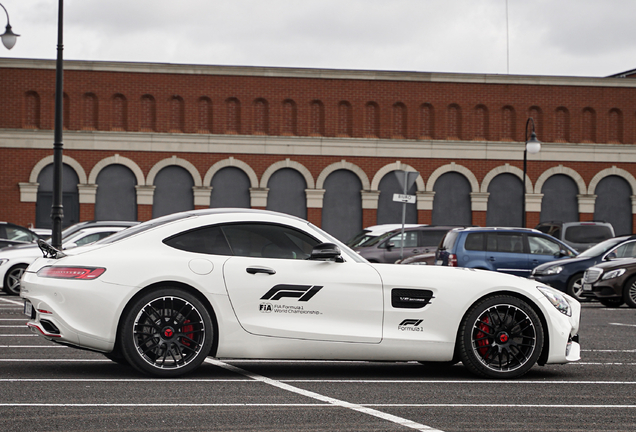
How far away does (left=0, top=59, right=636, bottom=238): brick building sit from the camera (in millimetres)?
34500

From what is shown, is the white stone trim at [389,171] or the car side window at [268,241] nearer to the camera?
the car side window at [268,241]

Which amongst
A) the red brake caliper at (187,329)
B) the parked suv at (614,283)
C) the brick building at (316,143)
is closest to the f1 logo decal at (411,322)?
the red brake caliper at (187,329)

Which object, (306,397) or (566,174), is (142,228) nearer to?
(306,397)

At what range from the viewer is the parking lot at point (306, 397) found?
17.7 ft

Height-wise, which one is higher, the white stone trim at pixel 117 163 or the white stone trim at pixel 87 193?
the white stone trim at pixel 117 163

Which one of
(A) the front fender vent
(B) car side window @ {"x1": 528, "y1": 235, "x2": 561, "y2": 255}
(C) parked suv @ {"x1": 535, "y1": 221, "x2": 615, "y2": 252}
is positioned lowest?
(A) the front fender vent

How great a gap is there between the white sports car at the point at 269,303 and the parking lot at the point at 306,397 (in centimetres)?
27

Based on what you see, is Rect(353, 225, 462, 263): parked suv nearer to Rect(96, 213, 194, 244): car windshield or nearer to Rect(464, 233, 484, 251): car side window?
Rect(464, 233, 484, 251): car side window

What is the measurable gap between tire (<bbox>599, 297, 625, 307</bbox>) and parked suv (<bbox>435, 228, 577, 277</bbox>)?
1803 mm

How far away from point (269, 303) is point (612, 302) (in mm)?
12661

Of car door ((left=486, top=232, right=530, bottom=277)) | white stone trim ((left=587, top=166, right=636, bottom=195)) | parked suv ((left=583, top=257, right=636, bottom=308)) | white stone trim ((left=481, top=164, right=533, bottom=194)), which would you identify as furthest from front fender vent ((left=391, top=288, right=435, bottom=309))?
white stone trim ((left=587, top=166, right=636, bottom=195))

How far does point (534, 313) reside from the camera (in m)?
7.41

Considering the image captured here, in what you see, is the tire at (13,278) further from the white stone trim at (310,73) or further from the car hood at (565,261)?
the white stone trim at (310,73)

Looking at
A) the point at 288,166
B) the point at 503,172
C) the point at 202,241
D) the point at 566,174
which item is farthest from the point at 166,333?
the point at 566,174
